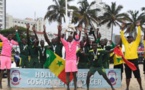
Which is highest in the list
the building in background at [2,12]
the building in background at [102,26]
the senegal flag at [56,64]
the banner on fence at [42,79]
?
the building in background at [2,12]

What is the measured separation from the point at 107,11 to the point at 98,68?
5317 cm

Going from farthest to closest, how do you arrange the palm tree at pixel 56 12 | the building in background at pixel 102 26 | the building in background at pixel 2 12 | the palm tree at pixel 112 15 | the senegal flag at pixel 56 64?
the building in background at pixel 2 12
the building in background at pixel 102 26
the palm tree at pixel 112 15
the palm tree at pixel 56 12
the senegal flag at pixel 56 64

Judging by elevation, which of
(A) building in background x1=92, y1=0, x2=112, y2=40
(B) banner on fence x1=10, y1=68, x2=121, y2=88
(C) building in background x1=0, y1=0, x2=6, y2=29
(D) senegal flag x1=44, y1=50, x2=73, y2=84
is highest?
(C) building in background x1=0, y1=0, x2=6, y2=29

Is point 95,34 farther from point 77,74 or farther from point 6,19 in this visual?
point 6,19

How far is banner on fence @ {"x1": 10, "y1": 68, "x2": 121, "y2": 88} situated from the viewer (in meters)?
10.3

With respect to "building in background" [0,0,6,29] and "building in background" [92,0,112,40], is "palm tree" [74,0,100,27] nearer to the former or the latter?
"building in background" [92,0,112,40]

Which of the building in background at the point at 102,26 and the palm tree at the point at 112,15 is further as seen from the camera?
the building in background at the point at 102,26

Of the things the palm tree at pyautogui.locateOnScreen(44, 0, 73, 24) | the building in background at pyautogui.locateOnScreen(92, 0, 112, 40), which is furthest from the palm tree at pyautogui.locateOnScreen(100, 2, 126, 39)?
the palm tree at pyautogui.locateOnScreen(44, 0, 73, 24)

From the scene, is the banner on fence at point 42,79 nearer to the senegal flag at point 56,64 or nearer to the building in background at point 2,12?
the senegal flag at point 56,64

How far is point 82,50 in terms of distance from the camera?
10.2 meters

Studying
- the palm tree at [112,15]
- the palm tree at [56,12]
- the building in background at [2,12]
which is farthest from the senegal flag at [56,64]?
the building in background at [2,12]

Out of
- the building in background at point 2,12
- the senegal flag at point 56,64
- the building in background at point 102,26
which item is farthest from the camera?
the building in background at point 2,12

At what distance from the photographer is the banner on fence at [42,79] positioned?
33.8ft

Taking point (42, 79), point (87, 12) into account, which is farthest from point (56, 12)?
point (42, 79)
